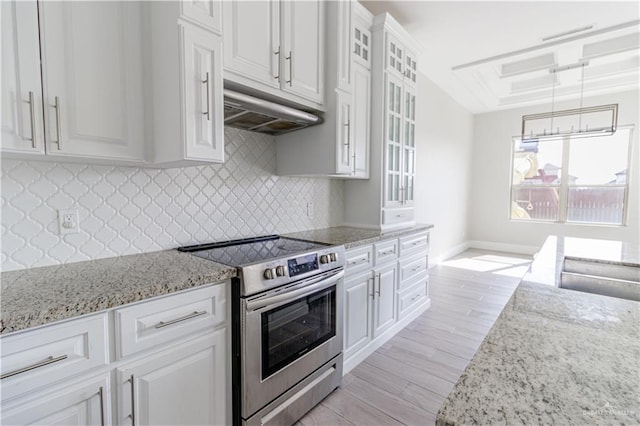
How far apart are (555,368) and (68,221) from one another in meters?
1.89

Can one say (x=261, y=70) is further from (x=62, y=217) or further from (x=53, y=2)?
(x=62, y=217)

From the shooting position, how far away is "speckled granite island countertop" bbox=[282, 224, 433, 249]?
2.15 metres

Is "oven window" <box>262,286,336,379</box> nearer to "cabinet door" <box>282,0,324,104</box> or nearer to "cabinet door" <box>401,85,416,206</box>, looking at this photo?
"cabinet door" <box>282,0,324,104</box>

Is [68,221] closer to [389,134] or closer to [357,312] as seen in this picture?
[357,312]

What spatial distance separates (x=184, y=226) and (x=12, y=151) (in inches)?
33.8

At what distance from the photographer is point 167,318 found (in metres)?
1.22

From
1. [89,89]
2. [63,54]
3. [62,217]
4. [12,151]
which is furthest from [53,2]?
[62,217]

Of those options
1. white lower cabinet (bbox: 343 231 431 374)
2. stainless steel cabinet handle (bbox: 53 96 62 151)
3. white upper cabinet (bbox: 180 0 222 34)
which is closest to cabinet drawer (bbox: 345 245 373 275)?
white lower cabinet (bbox: 343 231 431 374)

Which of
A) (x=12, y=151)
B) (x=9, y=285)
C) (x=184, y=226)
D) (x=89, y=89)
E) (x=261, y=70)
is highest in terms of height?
(x=261, y=70)

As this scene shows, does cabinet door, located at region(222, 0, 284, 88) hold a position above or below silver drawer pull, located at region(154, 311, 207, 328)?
above

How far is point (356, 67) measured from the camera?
2508 mm

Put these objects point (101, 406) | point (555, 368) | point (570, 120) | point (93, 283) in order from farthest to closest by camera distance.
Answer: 1. point (570, 120)
2. point (93, 283)
3. point (101, 406)
4. point (555, 368)

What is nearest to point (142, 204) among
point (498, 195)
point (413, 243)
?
point (413, 243)

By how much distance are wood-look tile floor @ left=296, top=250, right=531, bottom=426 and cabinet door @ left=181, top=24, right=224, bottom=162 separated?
5.24 ft
